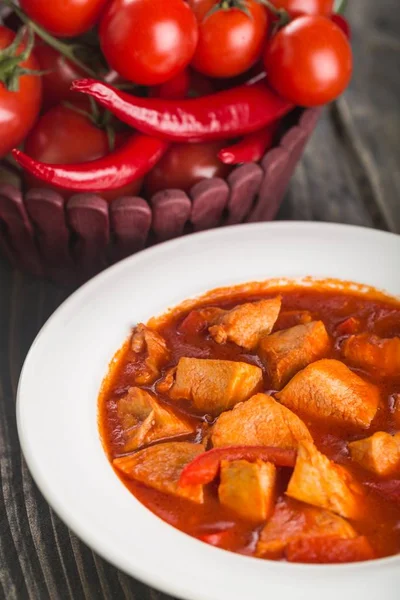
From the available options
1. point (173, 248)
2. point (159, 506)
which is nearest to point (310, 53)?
point (173, 248)

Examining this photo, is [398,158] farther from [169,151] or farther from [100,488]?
[100,488]

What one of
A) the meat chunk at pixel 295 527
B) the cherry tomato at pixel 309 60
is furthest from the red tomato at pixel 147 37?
the meat chunk at pixel 295 527

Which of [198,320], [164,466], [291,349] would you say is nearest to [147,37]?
[198,320]

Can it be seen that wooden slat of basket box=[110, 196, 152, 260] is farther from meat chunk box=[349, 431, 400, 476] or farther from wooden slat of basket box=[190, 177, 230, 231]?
meat chunk box=[349, 431, 400, 476]

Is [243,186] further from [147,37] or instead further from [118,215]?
[147,37]

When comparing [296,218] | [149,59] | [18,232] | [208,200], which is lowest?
[296,218]
